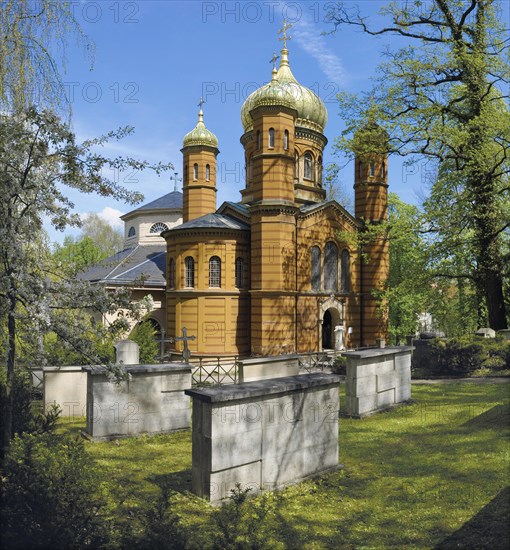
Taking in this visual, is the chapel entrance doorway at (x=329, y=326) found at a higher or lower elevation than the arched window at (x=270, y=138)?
lower

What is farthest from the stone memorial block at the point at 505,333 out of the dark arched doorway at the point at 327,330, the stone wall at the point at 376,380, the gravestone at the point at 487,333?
the dark arched doorway at the point at 327,330

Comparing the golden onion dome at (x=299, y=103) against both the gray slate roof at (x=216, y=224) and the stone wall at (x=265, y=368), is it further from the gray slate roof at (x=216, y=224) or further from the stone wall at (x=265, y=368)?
the stone wall at (x=265, y=368)

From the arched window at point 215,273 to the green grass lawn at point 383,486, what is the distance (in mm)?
15869

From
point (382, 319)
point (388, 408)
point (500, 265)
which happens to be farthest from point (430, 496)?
point (382, 319)

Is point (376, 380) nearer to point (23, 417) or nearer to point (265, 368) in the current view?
point (265, 368)

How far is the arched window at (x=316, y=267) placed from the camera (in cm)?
2920

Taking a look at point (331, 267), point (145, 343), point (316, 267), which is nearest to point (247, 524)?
point (145, 343)

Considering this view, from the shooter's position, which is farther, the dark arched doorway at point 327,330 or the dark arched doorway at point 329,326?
the dark arched doorway at point 327,330

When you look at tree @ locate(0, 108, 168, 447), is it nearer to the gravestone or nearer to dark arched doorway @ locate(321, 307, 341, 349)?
the gravestone

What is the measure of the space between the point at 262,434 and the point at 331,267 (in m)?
22.7

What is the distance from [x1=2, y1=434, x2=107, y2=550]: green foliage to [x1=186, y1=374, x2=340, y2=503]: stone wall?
2.15m

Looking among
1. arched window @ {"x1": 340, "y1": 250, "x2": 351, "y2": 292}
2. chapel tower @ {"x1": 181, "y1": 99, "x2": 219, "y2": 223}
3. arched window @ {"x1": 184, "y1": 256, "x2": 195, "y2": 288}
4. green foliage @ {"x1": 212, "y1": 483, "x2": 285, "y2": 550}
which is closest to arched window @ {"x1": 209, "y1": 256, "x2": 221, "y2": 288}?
arched window @ {"x1": 184, "y1": 256, "x2": 195, "y2": 288}

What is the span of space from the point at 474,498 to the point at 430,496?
0.66 m

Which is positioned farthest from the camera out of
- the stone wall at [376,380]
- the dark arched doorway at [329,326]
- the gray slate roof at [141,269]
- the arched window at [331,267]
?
the gray slate roof at [141,269]
